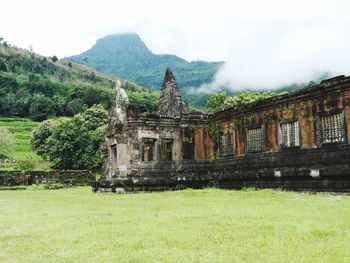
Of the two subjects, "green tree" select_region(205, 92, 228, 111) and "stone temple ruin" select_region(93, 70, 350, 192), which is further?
"green tree" select_region(205, 92, 228, 111)

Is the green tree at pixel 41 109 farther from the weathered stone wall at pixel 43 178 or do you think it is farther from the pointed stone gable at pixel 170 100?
the pointed stone gable at pixel 170 100

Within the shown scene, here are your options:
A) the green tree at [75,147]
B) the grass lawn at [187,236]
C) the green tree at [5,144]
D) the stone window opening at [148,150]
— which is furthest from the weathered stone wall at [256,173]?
the green tree at [5,144]

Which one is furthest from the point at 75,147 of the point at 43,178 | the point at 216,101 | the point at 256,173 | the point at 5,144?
the point at 256,173

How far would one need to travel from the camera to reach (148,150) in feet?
87.9

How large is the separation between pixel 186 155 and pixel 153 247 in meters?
18.7

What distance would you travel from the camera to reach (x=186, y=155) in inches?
1035

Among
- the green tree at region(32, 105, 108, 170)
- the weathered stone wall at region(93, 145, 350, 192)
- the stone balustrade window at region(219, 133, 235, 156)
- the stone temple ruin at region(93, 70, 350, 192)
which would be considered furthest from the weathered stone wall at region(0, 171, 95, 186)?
the stone balustrade window at region(219, 133, 235, 156)

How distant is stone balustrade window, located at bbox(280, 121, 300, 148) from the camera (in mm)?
20031

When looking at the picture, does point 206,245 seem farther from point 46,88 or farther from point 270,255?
point 46,88

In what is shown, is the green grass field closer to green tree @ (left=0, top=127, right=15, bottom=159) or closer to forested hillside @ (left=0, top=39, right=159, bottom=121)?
green tree @ (left=0, top=127, right=15, bottom=159)

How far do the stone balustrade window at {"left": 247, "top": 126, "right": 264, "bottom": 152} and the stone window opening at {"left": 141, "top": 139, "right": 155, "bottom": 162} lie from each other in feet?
Answer: 18.9

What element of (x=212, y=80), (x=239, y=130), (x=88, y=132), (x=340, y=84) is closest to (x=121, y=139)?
(x=239, y=130)

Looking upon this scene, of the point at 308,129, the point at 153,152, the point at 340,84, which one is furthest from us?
the point at 153,152

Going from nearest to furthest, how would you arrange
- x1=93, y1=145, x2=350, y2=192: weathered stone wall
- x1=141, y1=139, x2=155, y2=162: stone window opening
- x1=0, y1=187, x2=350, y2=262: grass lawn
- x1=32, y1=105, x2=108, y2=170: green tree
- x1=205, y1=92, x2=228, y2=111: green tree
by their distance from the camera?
x1=0, y1=187, x2=350, y2=262: grass lawn < x1=93, y1=145, x2=350, y2=192: weathered stone wall < x1=141, y1=139, x2=155, y2=162: stone window opening < x1=32, y1=105, x2=108, y2=170: green tree < x1=205, y1=92, x2=228, y2=111: green tree
